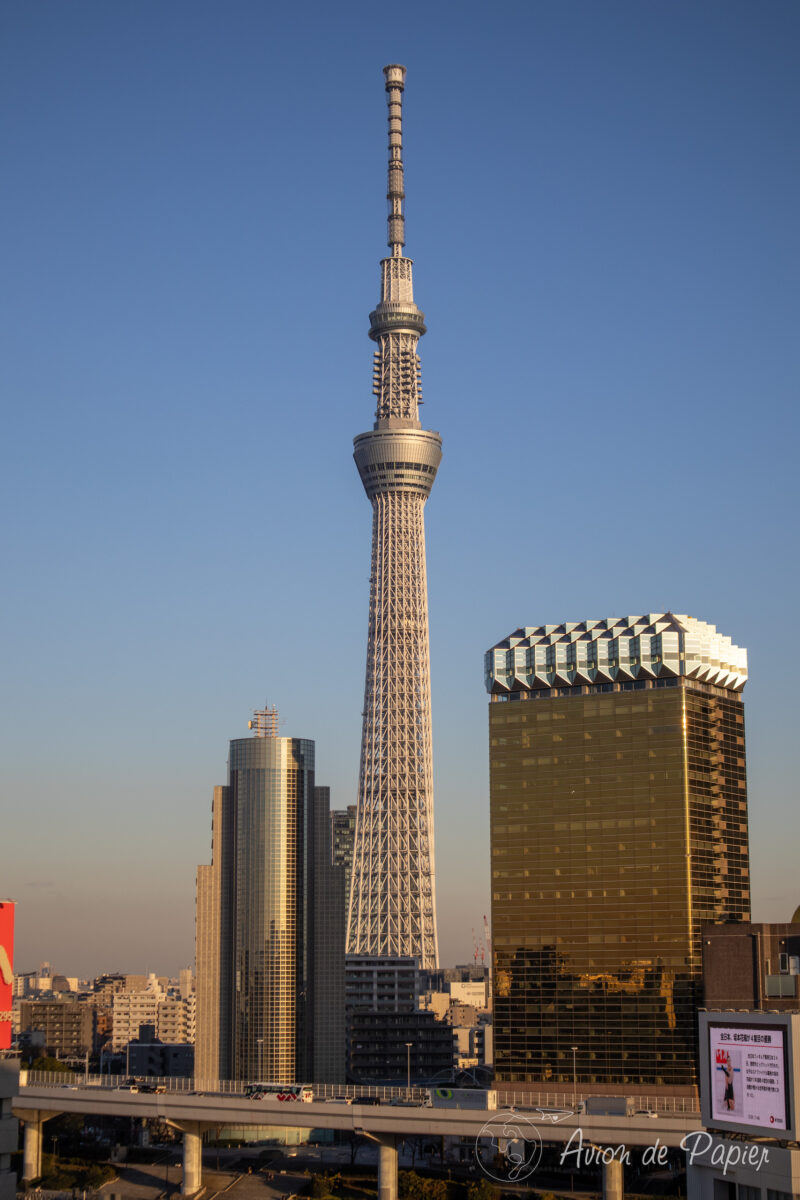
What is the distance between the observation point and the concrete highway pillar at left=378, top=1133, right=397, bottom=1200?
619ft

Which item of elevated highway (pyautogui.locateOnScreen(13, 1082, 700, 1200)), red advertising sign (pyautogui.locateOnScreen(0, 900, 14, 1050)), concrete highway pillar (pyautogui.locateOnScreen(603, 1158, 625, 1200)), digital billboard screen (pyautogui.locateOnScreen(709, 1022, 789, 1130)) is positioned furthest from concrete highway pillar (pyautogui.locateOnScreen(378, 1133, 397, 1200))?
digital billboard screen (pyautogui.locateOnScreen(709, 1022, 789, 1130))

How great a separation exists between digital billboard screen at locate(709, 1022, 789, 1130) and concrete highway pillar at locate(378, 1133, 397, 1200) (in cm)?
8500

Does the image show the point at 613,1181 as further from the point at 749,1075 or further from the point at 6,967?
the point at 6,967

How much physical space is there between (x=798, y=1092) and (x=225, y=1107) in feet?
358

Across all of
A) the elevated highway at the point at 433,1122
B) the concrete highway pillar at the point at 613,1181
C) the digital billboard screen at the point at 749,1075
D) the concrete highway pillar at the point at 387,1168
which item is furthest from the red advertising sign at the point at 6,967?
the concrete highway pillar at the point at 613,1181

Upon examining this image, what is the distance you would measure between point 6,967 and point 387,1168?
257 feet

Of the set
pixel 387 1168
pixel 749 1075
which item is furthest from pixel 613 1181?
pixel 749 1075

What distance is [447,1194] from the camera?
→ 614 feet

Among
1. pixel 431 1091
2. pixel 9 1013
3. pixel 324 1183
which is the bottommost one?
pixel 324 1183

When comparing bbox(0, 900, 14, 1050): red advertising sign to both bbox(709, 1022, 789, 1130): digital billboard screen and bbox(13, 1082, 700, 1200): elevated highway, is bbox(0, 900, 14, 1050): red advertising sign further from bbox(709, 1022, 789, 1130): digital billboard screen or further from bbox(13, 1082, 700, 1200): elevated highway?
bbox(13, 1082, 700, 1200): elevated highway

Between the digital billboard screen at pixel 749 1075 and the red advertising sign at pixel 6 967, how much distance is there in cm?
5369

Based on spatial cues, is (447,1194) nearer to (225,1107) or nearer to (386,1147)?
(386,1147)

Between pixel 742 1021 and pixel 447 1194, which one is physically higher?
pixel 742 1021

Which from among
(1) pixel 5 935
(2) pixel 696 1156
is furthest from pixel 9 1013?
(2) pixel 696 1156
